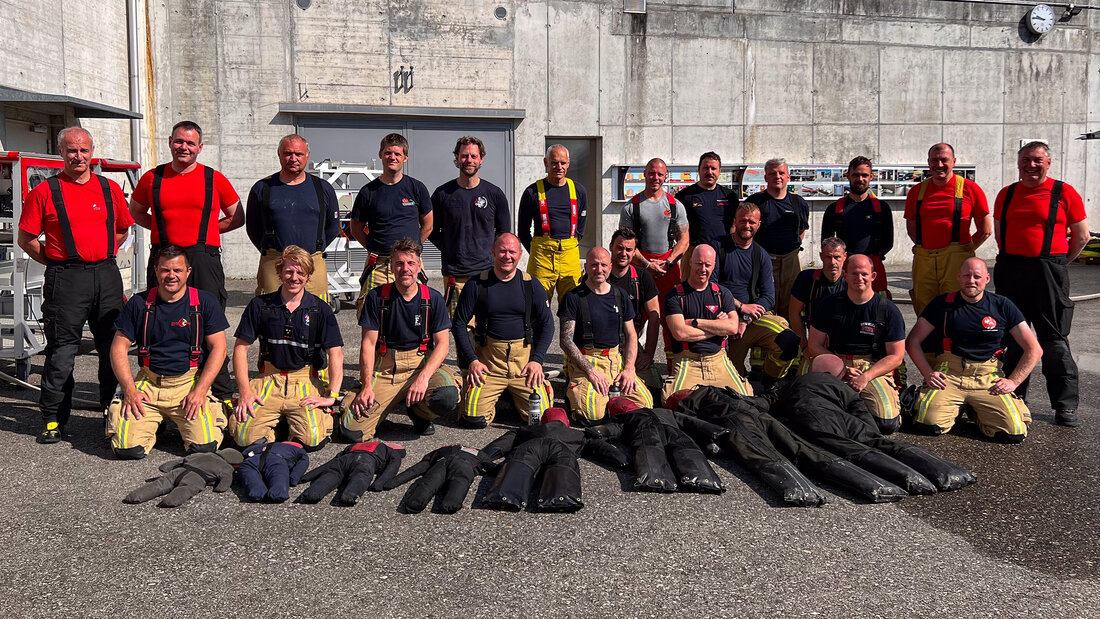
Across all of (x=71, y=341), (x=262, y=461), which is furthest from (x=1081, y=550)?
(x=71, y=341)

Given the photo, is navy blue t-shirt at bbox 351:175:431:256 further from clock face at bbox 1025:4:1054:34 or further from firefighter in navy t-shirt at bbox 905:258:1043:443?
clock face at bbox 1025:4:1054:34

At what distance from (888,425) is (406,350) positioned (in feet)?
10.7

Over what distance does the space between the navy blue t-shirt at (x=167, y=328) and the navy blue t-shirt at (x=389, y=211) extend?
1.57 meters

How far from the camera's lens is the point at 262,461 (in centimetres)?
497

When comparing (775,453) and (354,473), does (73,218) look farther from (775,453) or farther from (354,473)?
(775,453)

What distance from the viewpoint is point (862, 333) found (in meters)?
6.28

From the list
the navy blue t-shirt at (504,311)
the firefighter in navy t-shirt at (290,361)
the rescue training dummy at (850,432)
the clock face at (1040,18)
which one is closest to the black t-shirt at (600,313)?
the navy blue t-shirt at (504,311)

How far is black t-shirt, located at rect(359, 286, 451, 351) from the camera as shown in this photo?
5.98 meters

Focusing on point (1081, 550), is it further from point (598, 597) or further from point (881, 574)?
point (598, 597)

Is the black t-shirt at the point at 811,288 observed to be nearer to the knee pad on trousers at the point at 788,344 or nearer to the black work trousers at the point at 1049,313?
the knee pad on trousers at the point at 788,344

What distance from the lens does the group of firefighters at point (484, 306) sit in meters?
5.61

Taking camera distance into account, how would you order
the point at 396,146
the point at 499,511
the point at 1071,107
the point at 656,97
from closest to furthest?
the point at 499,511 → the point at 396,146 → the point at 656,97 → the point at 1071,107

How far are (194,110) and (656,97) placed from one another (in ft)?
26.7

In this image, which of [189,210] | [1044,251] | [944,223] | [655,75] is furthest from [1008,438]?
[655,75]
